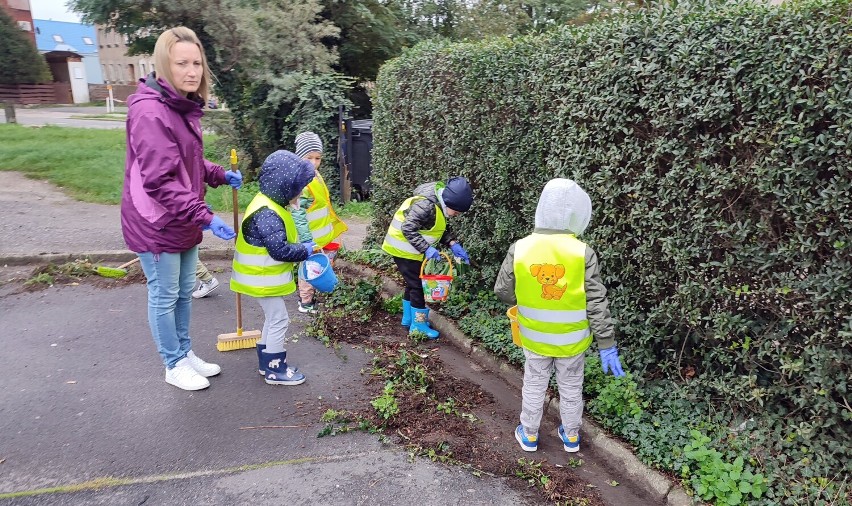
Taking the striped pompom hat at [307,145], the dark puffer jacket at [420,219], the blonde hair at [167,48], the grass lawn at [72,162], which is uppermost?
the blonde hair at [167,48]

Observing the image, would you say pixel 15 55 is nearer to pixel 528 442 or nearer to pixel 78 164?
pixel 78 164

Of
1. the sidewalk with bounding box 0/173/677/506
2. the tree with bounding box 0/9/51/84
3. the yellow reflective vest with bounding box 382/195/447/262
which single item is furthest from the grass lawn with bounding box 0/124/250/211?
the tree with bounding box 0/9/51/84

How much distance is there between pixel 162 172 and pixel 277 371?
166 cm

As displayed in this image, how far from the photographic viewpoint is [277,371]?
449 centimetres

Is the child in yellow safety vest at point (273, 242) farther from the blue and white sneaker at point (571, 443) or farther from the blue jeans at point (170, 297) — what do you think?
the blue and white sneaker at point (571, 443)

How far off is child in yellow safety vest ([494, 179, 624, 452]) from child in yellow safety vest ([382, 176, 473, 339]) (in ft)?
4.63

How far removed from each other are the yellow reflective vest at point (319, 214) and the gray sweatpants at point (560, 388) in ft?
9.37

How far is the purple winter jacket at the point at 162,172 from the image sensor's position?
12.2ft

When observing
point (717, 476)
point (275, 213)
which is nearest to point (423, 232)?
point (275, 213)

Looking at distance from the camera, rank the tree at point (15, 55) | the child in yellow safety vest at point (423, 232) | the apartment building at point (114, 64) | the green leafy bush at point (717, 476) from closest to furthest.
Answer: the green leafy bush at point (717, 476) → the child in yellow safety vest at point (423, 232) → the tree at point (15, 55) → the apartment building at point (114, 64)

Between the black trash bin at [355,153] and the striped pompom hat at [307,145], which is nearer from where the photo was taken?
the striped pompom hat at [307,145]

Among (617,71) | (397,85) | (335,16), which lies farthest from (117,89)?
(617,71)

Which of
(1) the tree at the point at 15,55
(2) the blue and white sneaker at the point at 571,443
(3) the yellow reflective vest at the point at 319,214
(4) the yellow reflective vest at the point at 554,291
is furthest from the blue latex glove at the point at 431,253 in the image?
(1) the tree at the point at 15,55

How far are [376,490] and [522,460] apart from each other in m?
0.89
